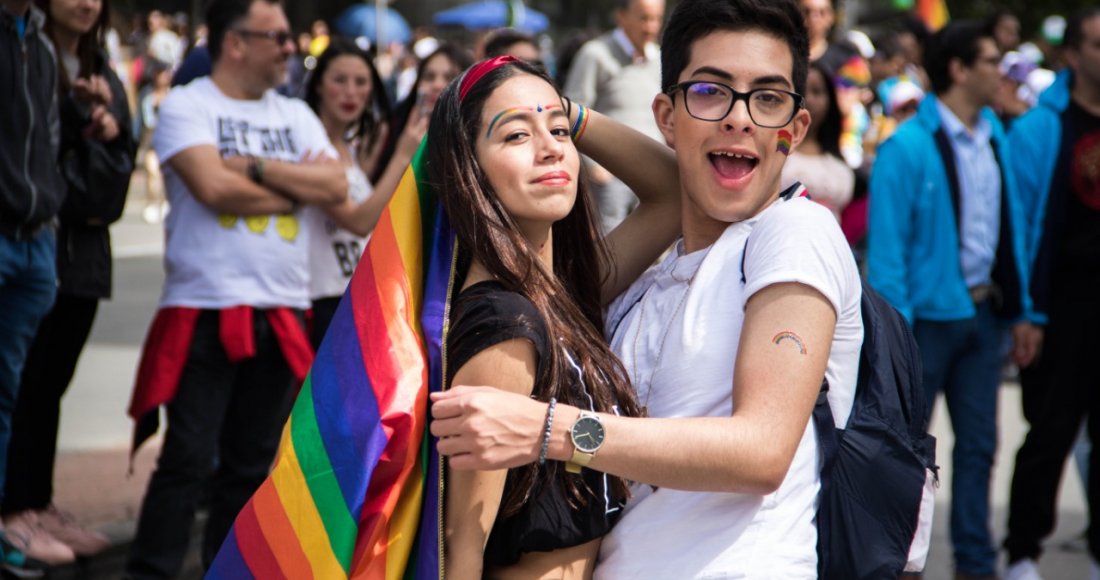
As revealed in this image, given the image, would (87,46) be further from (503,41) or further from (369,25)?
(369,25)

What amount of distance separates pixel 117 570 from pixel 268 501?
314cm

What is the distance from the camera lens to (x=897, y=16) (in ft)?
99.9

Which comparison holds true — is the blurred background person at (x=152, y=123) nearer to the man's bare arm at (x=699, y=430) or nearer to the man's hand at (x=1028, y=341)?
the man's hand at (x=1028, y=341)

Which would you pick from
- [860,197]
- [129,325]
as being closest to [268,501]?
[860,197]

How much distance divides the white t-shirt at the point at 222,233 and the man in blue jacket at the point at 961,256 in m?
2.33

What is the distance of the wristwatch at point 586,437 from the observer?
2.21 m

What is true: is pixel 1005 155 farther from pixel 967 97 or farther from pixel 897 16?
pixel 897 16

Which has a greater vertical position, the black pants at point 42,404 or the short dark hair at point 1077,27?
the short dark hair at point 1077,27

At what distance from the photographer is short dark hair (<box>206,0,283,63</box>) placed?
5230 mm

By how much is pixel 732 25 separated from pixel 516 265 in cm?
61

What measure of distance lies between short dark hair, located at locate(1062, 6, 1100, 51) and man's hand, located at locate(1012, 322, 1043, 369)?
1.18 m

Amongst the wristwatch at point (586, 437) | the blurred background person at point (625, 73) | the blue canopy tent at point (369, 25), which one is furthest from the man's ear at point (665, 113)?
the blue canopy tent at point (369, 25)

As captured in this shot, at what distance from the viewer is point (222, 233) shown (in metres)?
4.99

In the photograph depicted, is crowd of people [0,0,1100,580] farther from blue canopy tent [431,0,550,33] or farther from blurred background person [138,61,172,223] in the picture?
blue canopy tent [431,0,550,33]
